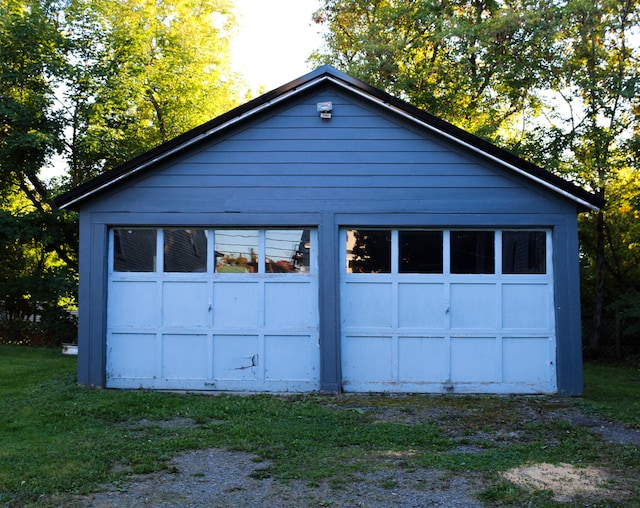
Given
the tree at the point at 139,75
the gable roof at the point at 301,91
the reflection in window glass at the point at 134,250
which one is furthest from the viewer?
the tree at the point at 139,75

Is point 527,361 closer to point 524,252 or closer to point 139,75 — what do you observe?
point 524,252

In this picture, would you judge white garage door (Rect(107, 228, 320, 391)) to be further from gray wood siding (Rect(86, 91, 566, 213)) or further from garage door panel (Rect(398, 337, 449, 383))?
garage door panel (Rect(398, 337, 449, 383))

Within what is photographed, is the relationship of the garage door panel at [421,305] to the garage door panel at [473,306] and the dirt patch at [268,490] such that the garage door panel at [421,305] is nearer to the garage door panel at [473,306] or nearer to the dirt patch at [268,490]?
the garage door panel at [473,306]

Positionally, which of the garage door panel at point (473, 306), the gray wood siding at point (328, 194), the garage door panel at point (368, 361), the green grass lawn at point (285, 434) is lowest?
the green grass lawn at point (285, 434)

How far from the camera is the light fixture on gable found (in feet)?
29.9

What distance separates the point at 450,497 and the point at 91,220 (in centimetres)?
656

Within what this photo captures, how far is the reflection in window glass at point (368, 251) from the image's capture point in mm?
9172

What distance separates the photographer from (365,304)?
30.0ft

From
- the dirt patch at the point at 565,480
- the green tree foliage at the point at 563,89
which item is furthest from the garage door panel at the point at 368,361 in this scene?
the green tree foliage at the point at 563,89

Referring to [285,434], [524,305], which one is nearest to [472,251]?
[524,305]

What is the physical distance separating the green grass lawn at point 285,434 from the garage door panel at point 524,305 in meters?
1.04

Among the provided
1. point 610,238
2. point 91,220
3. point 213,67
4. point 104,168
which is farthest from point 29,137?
point 610,238

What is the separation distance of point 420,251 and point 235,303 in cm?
269

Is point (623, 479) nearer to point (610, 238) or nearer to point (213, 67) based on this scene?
point (610, 238)
